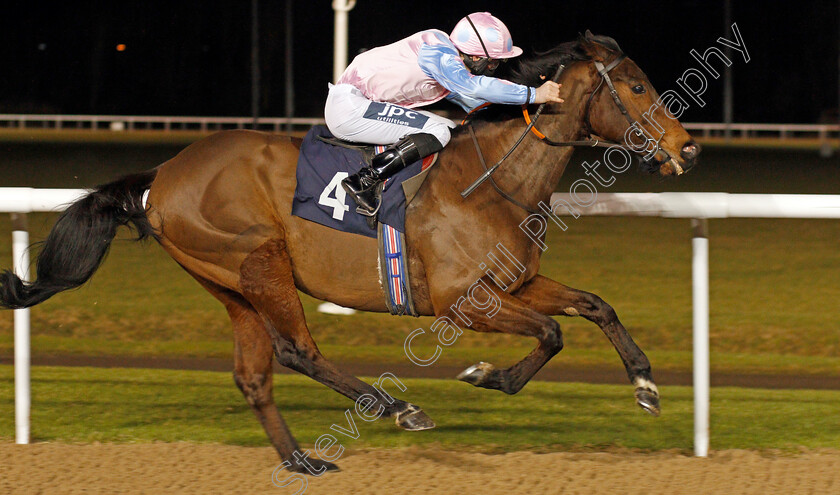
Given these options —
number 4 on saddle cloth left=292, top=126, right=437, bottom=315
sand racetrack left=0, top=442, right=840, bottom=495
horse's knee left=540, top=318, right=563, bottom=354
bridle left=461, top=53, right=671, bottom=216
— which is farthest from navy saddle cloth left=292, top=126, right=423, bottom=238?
sand racetrack left=0, top=442, right=840, bottom=495

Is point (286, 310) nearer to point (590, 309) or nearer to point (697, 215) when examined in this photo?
point (590, 309)

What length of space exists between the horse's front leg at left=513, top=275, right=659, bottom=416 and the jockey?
61cm

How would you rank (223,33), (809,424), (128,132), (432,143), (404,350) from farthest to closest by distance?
(223,33)
(128,132)
(404,350)
(809,424)
(432,143)

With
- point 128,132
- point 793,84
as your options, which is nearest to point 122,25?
point 128,132

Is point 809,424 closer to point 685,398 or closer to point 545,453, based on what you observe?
point 685,398

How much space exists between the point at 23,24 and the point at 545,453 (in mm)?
40740

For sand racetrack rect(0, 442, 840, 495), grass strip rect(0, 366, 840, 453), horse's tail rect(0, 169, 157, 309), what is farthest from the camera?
grass strip rect(0, 366, 840, 453)

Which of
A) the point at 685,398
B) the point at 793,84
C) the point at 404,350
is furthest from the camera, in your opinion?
the point at 793,84

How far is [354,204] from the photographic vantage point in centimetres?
361

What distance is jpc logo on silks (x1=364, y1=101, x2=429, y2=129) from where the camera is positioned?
371 cm

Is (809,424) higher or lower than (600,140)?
lower

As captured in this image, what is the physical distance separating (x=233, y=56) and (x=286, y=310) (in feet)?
133

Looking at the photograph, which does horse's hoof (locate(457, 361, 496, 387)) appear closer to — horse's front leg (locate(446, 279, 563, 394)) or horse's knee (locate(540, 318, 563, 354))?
horse's front leg (locate(446, 279, 563, 394))

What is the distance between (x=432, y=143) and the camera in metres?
3.62
